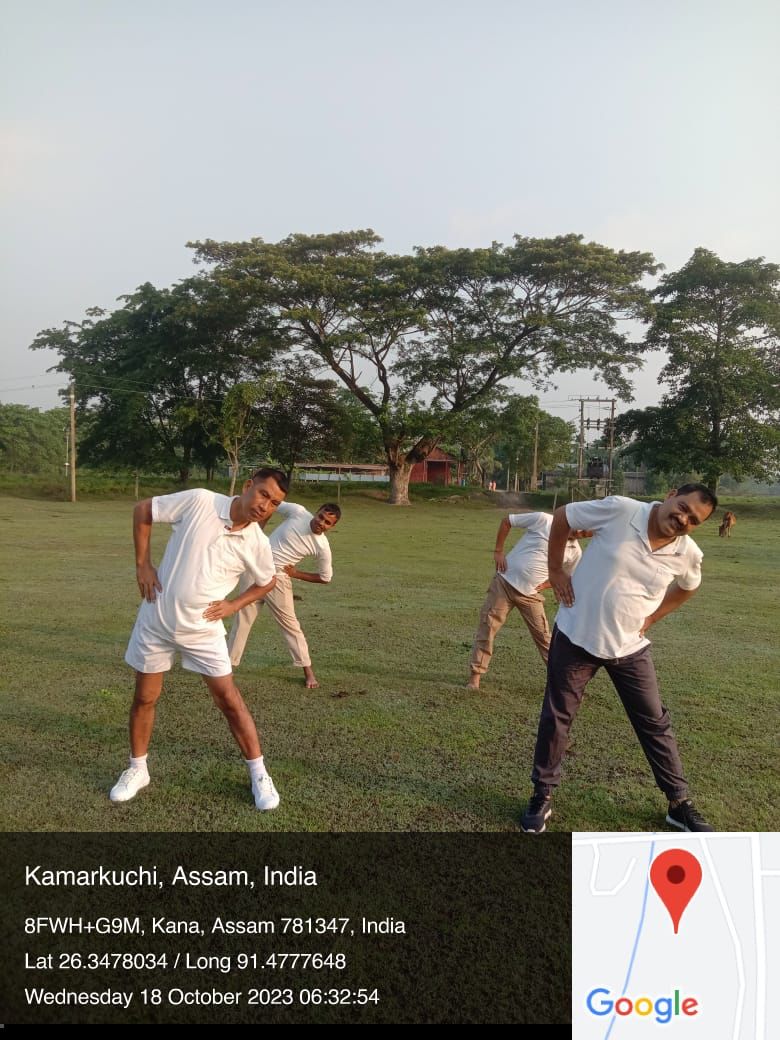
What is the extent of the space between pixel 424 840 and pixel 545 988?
3.49 ft

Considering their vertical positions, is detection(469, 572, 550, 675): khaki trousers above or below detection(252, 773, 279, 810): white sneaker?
above

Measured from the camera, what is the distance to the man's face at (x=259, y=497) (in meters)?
4.00

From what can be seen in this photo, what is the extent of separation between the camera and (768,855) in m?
3.06

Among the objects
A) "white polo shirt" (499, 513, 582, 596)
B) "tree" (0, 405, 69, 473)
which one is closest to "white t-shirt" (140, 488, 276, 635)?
"white polo shirt" (499, 513, 582, 596)

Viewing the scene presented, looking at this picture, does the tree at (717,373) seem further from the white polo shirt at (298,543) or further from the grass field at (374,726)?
the white polo shirt at (298,543)

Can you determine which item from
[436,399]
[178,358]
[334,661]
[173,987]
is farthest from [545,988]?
[178,358]

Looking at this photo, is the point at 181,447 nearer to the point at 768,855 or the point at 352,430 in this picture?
the point at 352,430

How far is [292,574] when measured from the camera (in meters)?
6.76

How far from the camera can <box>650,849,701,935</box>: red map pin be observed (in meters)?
2.97

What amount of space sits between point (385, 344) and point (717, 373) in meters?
17.6

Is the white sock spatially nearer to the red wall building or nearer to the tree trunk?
the tree trunk

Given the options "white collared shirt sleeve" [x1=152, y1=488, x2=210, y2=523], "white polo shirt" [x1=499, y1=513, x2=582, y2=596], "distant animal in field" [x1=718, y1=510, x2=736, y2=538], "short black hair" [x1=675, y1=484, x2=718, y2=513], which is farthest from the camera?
"distant animal in field" [x1=718, y1=510, x2=736, y2=538]

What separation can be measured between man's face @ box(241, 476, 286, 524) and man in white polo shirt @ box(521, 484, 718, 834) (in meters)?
1.55

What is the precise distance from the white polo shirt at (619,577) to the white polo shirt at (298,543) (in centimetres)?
307
